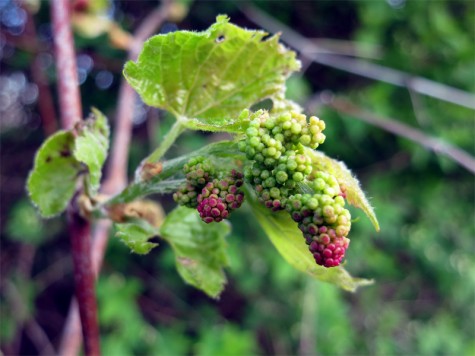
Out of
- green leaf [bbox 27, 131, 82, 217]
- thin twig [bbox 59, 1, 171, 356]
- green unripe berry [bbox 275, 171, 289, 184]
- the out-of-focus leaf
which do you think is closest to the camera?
green unripe berry [bbox 275, 171, 289, 184]

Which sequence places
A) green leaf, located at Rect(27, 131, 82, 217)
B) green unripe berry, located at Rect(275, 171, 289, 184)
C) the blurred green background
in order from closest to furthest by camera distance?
green unripe berry, located at Rect(275, 171, 289, 184), green leaf, located at Rect(27, 131, 82, 217), the blurred green background

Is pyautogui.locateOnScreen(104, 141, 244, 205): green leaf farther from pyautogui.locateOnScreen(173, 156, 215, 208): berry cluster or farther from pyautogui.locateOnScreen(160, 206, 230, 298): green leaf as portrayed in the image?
pyautogui.locateOnScreen(160, 206, 230, 298): green leaf

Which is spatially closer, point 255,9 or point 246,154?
point 246,154

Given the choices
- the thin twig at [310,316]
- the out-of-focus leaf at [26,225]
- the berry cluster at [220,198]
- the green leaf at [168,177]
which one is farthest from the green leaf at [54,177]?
the out-of-focus leaf at [26,225]

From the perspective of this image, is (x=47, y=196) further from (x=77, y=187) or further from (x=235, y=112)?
(x=235, y=112)

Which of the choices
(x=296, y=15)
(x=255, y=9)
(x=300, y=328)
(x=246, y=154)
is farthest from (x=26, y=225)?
(x=246, y=154)

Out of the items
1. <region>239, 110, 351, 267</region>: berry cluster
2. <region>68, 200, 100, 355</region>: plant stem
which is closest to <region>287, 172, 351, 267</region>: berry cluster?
<region>239, 110, 351, 267</region>: berry cluster

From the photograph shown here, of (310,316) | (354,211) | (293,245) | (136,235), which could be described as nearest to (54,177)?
(136,235)

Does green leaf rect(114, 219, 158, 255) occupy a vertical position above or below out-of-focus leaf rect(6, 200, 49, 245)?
above
